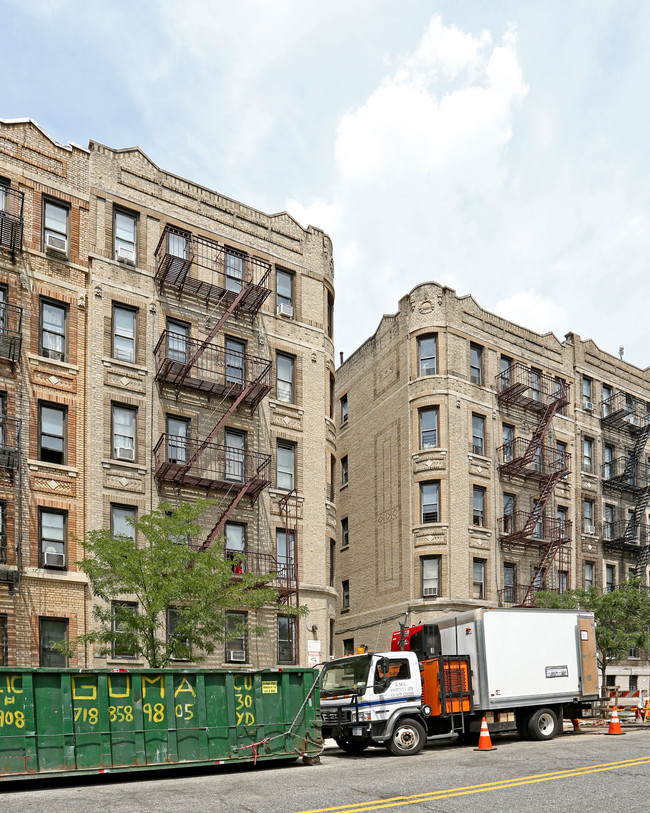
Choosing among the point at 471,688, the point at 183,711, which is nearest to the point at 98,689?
the point at 183,711

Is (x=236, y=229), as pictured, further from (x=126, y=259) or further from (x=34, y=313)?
(x=34, y=313)

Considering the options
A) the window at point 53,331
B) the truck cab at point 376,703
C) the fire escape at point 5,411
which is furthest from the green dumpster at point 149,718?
the window at point 53,331

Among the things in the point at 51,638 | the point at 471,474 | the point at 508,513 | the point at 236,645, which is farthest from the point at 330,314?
the point at 51,638

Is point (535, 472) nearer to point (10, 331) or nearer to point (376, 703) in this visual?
point (376, 703)

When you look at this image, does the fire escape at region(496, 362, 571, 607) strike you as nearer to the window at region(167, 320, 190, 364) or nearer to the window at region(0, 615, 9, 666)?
the window at region(167, 320, 190, 364)

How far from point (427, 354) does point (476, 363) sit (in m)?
2.60

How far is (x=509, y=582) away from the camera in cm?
3888

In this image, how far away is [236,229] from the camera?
31.2 meters

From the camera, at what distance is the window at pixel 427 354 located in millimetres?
39156

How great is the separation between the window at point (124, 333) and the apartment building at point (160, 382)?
5 cm

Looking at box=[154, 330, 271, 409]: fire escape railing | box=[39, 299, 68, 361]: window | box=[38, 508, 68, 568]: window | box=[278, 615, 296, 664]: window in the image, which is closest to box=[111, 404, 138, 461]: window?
box=[154, 330, 271, 409]: fire escape railing

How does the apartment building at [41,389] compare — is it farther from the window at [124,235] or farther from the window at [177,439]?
the window at [177,439]

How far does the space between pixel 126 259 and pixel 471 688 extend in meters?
16.4

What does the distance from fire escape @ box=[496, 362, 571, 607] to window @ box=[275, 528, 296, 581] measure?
1213 cm
